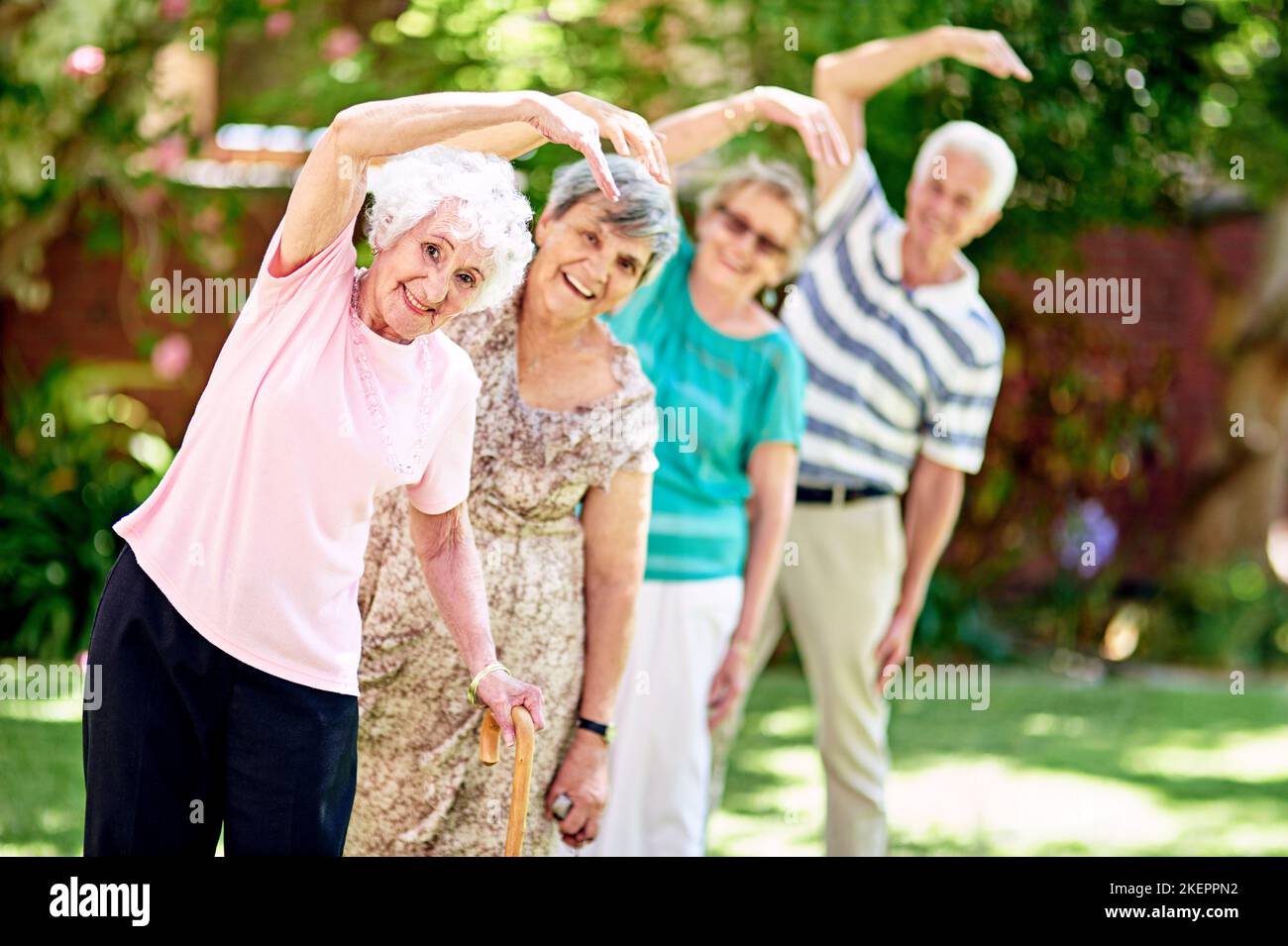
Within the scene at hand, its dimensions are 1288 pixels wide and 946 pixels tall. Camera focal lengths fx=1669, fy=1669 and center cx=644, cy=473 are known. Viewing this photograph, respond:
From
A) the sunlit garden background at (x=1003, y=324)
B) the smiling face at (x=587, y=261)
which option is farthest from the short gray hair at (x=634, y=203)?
the sunlit garden background at (x=1003, y=324)

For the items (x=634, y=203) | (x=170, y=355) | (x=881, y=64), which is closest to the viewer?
(x=634, y=203)

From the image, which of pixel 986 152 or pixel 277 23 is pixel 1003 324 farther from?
pixel 986 152

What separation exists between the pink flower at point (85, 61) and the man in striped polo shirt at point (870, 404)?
3193 mm

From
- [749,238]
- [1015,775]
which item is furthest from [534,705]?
[1015,775]

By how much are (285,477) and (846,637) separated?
225cm

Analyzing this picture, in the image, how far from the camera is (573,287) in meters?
2.76

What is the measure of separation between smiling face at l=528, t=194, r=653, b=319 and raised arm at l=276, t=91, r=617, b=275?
1.57ft

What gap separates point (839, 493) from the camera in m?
4.20

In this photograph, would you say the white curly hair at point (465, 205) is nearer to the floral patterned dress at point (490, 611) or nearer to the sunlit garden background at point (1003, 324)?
the floral patterned dress at point (490, 611)

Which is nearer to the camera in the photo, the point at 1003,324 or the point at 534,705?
the point at 534,705

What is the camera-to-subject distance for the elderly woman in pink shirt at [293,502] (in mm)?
2186

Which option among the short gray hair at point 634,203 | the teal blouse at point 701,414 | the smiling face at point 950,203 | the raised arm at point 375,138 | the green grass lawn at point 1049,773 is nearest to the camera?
the raised arm at point 375,138
